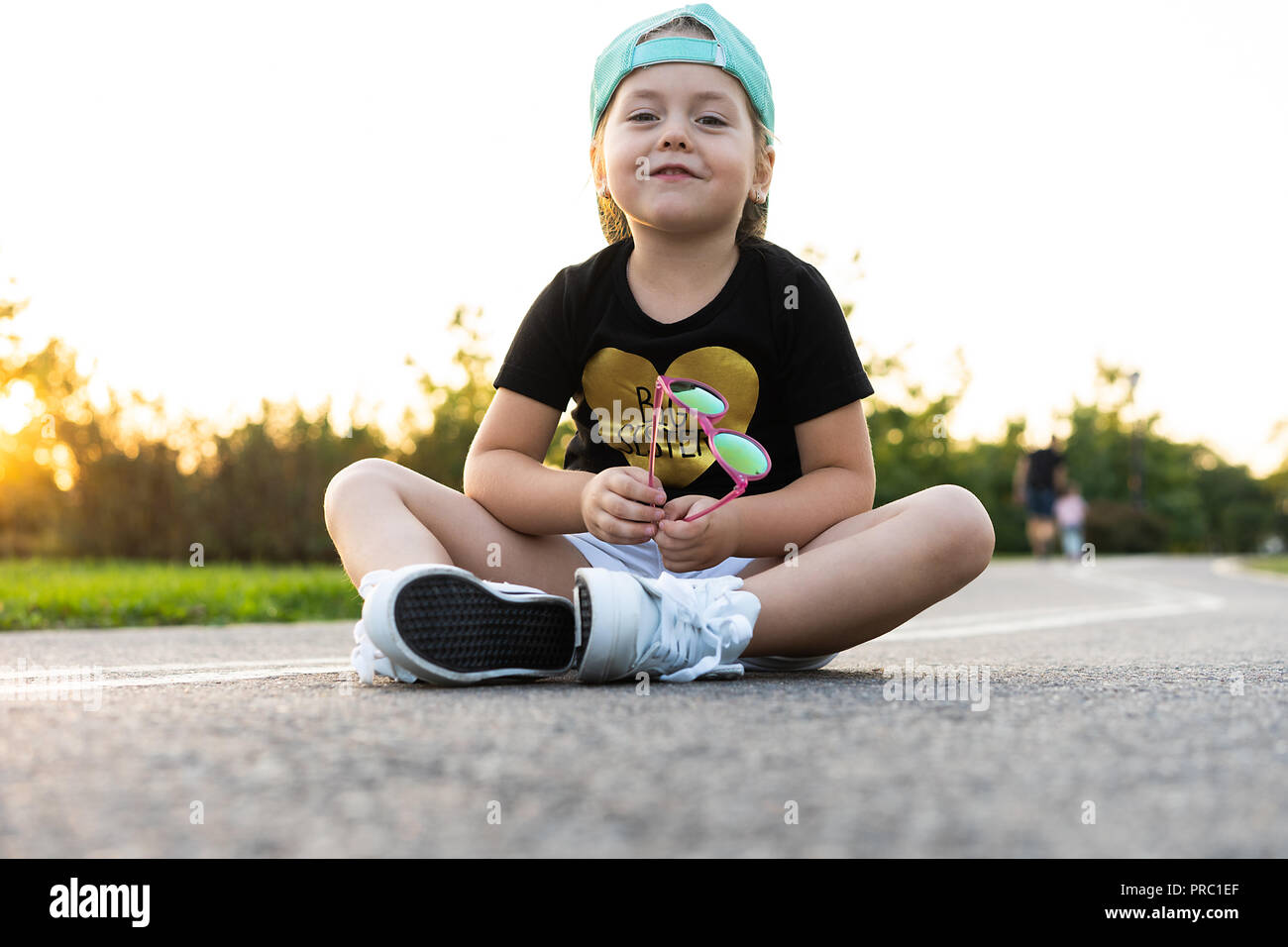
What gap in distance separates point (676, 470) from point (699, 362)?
0.85 ft

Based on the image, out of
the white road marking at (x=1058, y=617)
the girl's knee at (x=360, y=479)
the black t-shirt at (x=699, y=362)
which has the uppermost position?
the black t-shirt at (x=699, y=362)

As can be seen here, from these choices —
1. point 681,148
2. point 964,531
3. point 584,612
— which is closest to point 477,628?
→ point 584,612

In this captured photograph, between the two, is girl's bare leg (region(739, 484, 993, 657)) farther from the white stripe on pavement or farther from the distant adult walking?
the distant adult walking

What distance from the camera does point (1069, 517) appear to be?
1914cm

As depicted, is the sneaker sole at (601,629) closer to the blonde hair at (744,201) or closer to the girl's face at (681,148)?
the girl's face at (681,148)

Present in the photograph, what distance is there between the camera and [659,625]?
2.12m

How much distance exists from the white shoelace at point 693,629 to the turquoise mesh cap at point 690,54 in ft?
4.14

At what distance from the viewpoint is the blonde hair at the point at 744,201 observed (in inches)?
110

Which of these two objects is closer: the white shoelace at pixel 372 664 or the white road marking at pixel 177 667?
the white shoelace at pixel 372 664

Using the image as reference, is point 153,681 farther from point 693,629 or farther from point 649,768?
point 649,768

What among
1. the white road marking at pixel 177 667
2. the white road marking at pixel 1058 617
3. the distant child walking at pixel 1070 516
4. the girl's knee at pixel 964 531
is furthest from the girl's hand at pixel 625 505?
the distant child walking at pixel 1070 516

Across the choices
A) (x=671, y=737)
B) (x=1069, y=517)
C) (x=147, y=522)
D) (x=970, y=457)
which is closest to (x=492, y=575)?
(x=671, y=737)

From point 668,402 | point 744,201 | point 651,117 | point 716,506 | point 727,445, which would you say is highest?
point 651,117

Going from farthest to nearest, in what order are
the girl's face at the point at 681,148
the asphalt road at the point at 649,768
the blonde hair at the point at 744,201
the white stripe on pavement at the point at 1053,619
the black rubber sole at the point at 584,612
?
1. the white stripe on pavement at the point at 1053,619
2. the blonde hair at the point at 744,201
3. the girl's face at the point at 681,148
4. the black rubber sole at the point at 584,612
5. the asphalt road at the point at 649,768
